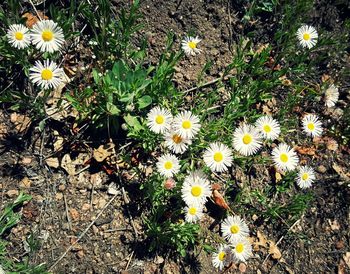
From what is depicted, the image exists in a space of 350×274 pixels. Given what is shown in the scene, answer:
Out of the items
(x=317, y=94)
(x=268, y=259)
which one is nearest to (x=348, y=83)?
(x=317, y=94)

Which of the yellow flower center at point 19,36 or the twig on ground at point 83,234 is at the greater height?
the yellow flower center at point 19,36

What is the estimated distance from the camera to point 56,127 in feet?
9.57

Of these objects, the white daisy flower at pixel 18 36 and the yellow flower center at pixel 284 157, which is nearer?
the white daisy flower at pixel 18 36

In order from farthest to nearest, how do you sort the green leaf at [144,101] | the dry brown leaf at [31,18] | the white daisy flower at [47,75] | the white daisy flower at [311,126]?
the white daisy flower at [311,126] < the dry brown leaf at [31,18] < the green leaf at [144,101] < the white daisy flower at [47,75]

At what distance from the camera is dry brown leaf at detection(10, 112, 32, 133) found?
285 centimetres

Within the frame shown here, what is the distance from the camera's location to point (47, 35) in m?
2.67

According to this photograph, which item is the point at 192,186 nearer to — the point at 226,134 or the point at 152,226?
the point at 152,226

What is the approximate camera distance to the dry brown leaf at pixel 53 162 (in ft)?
9.32

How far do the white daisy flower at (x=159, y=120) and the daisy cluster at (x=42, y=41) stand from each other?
2.04 feet


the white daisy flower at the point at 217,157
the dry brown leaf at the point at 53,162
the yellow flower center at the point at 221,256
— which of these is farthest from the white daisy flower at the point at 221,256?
the dry brown leaf at the point at 53,162

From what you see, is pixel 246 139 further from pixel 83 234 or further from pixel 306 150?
pixel 83 234

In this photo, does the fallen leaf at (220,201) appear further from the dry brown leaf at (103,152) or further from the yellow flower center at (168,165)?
the dry brown leaf at (103,152)

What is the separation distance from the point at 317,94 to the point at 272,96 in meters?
0.38

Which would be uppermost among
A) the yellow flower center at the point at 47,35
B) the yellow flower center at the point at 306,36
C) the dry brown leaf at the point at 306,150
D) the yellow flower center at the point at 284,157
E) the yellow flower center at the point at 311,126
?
the yellow flower center at the point at 306,36
